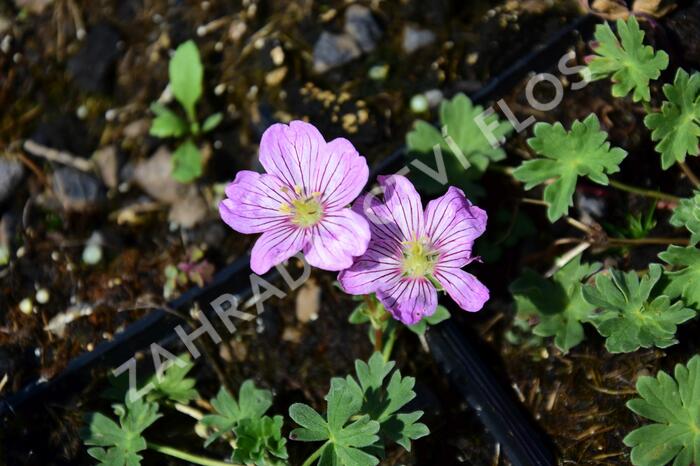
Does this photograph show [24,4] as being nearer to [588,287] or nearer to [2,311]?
[2,311]

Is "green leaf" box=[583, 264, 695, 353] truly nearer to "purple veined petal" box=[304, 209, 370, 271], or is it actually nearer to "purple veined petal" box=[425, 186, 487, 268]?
"purple veined petal" box=[425, 186, 487, 268]

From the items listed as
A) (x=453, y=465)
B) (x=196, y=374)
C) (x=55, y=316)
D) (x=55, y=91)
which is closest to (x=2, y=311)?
(x=55, y=316)

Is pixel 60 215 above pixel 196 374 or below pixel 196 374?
above

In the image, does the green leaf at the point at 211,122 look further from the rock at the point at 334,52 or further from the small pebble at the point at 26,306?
the small pebble at the point at 26,306

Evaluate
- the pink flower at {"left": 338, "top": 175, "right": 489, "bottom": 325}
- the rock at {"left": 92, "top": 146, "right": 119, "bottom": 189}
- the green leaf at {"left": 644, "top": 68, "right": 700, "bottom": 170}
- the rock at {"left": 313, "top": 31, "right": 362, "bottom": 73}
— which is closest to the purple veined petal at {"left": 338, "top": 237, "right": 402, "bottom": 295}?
the pink flower at {"left": 338, "top": 175, "right": 489, "bottom": 325}

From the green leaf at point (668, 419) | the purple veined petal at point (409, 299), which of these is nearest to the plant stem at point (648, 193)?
the green leaf at point (668, 419)
